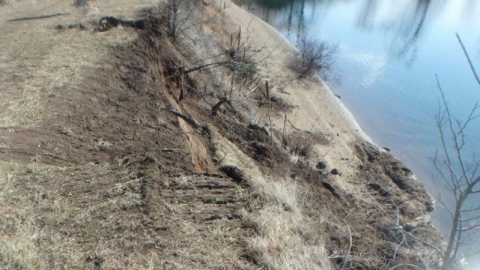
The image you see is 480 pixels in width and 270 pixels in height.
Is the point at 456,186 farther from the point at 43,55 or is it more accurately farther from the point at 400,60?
the point at 400,60

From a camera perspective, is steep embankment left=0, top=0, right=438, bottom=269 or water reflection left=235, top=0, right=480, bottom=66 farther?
water reflection left=235, top=0, right=480, bottom=66

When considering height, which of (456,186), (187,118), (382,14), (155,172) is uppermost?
(456,186)

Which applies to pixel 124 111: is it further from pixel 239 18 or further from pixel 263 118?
pixel 239 18

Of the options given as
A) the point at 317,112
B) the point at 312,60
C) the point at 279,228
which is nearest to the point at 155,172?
the point at 279,228

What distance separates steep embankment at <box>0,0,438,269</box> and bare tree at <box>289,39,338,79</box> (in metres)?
7.18

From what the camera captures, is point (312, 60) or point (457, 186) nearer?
point (457, 186)

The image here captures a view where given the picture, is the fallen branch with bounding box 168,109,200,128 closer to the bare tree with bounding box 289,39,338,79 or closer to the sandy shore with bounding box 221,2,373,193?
the sandy shore with bounding box 221,2,373,193

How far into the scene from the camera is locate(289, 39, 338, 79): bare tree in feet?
73.4

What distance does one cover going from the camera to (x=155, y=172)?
682 centimetres

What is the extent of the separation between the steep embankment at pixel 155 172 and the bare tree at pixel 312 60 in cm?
718

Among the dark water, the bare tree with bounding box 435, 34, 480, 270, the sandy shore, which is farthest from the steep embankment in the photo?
the dark water

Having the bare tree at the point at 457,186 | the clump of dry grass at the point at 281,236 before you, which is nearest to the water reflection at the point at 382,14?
the bare tree at the point at 457,186

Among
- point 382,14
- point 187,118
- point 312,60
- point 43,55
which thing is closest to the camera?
point 187,118

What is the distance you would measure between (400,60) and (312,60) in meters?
5.02
